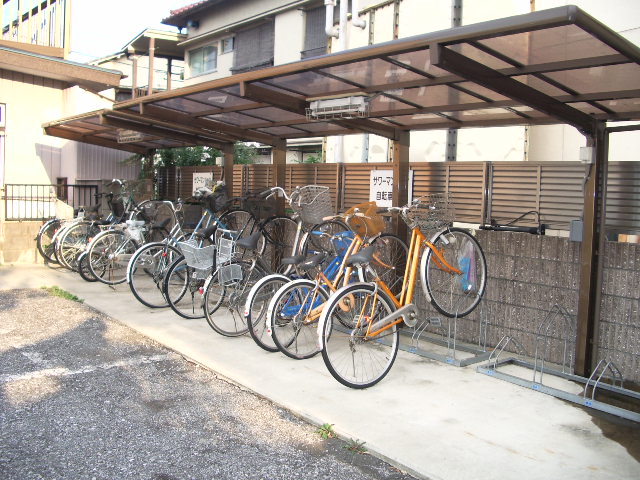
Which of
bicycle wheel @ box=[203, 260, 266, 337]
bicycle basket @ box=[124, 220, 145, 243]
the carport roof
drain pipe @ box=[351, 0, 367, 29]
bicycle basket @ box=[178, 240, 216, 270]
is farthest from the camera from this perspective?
drain pipe @ box=[351, 0, 367, 29]

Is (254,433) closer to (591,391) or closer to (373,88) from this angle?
(591,391)

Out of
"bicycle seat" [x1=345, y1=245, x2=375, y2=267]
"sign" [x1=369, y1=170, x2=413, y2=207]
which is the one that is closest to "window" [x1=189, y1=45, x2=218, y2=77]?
"sign" [x1=369, y1=170, x2=413, y2=207]

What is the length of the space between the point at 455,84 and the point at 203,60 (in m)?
18.7

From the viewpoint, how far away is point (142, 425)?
Result: 3.81 metres

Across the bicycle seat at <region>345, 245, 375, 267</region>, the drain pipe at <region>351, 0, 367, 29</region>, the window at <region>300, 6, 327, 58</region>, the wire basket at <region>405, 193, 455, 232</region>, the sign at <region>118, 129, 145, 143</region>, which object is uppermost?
the window at <region>300, 6, 327, 58</region>

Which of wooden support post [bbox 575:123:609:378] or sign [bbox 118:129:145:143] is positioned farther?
sign [bbox 118:129:145:143]

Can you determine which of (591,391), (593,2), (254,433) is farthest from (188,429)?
(593,2)

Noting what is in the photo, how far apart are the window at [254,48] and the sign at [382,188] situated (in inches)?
477

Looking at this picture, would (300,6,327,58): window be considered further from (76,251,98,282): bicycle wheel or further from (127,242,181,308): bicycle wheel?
(127,242,181,308): bicycle wheel

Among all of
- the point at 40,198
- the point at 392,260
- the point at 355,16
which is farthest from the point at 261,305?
the point at 40,198

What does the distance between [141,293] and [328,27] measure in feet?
18.8

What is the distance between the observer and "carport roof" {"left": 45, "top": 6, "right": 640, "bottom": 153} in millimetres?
3365

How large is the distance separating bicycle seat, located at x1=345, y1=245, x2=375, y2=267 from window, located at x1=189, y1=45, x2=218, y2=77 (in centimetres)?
1759

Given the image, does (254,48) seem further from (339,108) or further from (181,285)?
(339,108)
